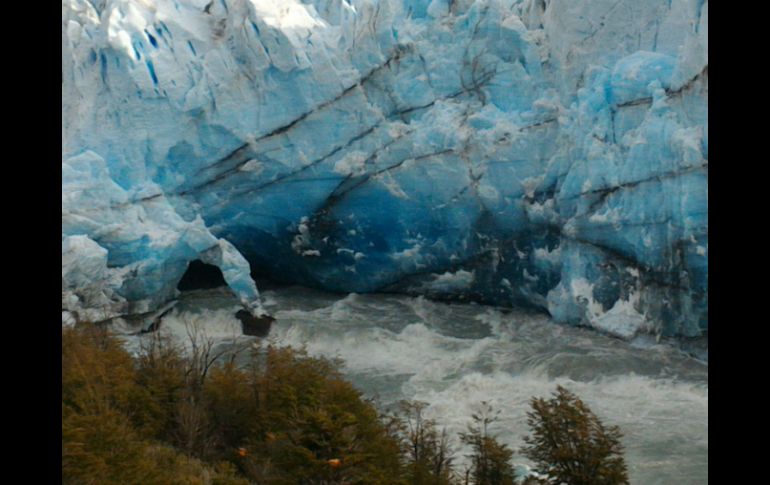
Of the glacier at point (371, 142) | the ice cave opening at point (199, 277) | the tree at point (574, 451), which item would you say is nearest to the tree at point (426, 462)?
the tree at point (574, 451)

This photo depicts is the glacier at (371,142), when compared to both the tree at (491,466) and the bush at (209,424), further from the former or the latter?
the tree at (491,466)

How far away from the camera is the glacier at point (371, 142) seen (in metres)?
13.1

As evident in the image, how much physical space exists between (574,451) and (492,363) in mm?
4638

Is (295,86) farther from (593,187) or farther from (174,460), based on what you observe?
(174,460)

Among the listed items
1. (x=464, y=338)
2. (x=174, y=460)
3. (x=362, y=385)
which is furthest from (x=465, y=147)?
(x=174, y=460)

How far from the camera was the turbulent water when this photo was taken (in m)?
11.1

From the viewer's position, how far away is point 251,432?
30.3 ft

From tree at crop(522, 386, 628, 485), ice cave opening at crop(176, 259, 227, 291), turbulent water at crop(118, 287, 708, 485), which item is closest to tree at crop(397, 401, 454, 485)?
tree at crop(522, 386, 628, 485)

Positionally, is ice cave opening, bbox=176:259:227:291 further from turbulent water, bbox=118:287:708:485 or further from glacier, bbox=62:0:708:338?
glacier, bbox=62:0:708:338

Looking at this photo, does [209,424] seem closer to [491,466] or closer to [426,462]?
[426,462]

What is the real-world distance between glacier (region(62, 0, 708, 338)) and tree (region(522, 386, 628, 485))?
172 inches

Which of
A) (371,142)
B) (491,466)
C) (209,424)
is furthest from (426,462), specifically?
(371,142)

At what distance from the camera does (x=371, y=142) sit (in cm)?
1444

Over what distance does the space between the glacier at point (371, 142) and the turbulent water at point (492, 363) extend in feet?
1.83
